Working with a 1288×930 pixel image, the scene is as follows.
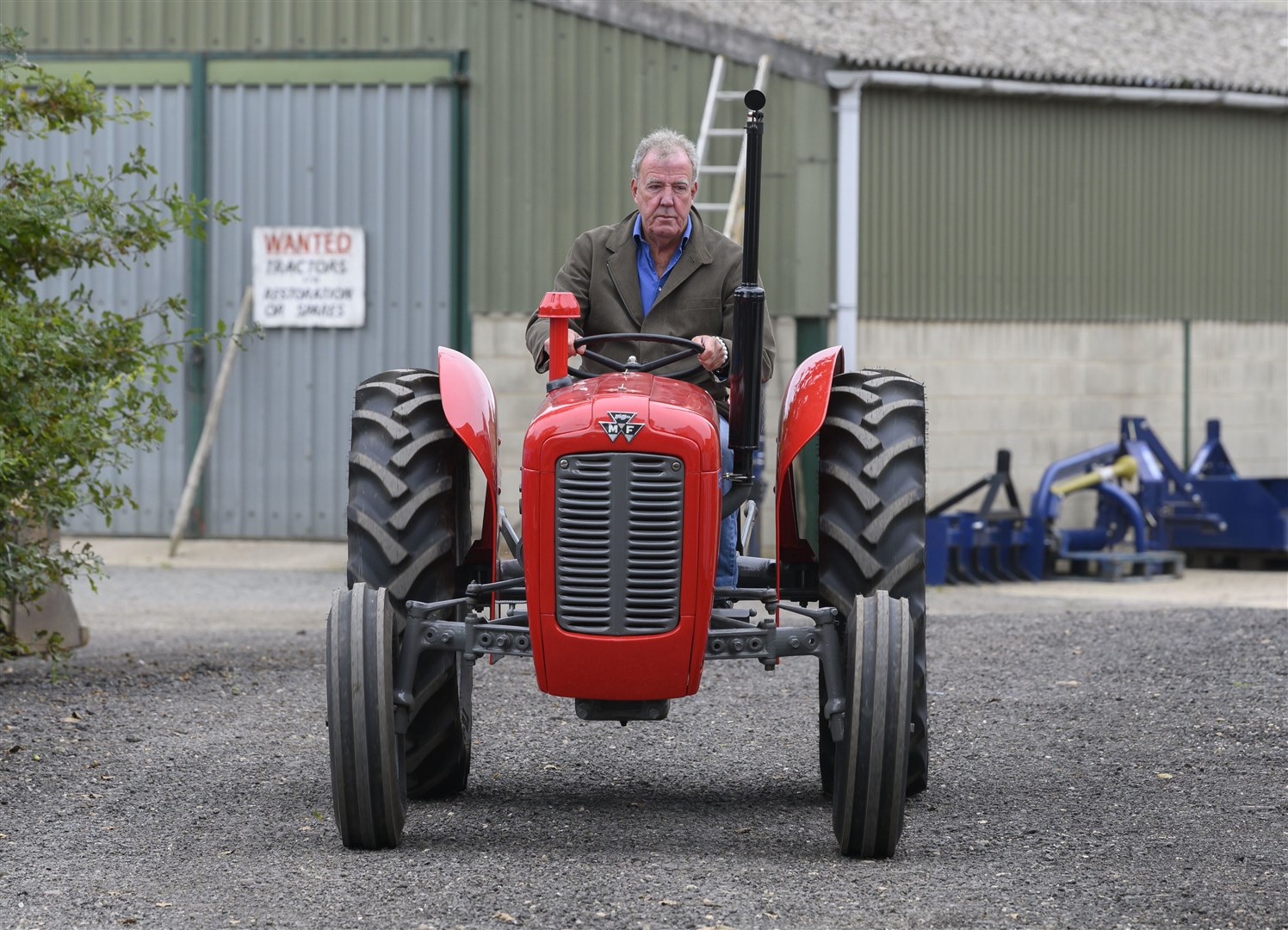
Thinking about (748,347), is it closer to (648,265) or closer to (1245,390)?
(648,265)

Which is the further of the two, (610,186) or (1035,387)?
(1035,387)

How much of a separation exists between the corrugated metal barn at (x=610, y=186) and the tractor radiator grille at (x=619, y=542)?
10.7 metres

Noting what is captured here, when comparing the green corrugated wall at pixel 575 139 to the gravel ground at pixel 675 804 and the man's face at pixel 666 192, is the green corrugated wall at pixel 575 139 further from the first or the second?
the man's face at pixel 666 192

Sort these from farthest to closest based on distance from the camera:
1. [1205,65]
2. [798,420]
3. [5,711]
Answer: [1205,65] → [5,711] → [798,420]

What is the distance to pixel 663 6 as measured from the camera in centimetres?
1606

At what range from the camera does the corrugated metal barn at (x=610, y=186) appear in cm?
1612

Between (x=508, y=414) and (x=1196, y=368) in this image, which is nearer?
(x=508, y=414)

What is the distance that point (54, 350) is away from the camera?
8.62 meters

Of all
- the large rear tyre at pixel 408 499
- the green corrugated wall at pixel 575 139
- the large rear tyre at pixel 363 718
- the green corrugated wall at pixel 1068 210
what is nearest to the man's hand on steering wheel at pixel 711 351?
the large rear tyre at pixel 408 499

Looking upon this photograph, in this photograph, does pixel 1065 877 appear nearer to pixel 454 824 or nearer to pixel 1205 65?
pixel 454 824

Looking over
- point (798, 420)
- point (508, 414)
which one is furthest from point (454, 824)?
point (508, 414)

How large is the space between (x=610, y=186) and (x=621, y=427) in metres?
11.0

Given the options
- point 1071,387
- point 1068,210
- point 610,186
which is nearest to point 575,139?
point 610,186

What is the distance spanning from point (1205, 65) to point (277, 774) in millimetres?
15647
